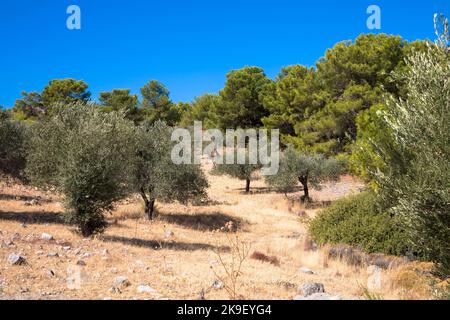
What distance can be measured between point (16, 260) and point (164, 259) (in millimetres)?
4082

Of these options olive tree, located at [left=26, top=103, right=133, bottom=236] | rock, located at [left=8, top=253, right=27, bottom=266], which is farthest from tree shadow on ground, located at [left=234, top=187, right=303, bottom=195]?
rock, located at [left=8, top=253, right=27, bottom=266]

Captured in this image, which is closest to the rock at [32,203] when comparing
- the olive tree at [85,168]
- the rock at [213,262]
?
the olive tree at [85,168]

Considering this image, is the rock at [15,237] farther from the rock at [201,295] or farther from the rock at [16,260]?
the rock at [201,295]

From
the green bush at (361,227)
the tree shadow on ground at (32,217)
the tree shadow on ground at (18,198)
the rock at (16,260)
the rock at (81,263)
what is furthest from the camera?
the tree shadow on ground at (18,198)

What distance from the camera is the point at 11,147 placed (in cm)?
2231

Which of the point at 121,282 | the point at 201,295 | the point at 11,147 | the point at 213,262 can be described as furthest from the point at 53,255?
the point at 11,147

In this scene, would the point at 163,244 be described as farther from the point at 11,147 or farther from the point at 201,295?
the point at 11,147

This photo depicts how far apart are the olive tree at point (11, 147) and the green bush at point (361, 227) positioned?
15858mm

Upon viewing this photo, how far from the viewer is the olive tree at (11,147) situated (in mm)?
21663

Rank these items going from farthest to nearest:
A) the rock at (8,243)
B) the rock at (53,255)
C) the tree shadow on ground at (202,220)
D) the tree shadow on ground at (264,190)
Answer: the tree shadow on ground at (264,190), the tree shadow on ground at (202,220), the rock at (8,243), the rock at (53,255)

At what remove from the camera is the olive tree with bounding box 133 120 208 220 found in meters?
22.2

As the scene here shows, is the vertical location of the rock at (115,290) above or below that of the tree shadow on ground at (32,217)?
below

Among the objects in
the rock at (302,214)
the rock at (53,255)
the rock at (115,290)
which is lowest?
the rock at (302,214)
